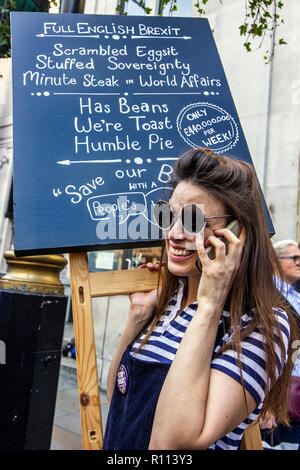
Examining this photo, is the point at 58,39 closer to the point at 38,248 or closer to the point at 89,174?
the point at 89,174

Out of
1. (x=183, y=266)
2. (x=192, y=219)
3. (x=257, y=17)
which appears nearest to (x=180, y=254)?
(x=183, y=266)

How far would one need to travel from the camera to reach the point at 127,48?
7.30ft

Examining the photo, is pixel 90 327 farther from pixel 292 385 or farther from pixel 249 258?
pixel 292 385

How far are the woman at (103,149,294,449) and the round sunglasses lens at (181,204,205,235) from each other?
0.06ft

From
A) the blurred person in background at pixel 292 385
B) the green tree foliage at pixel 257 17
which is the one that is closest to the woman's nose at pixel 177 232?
the blurred person in background at pixel 292 385

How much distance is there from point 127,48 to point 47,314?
71.2 inches

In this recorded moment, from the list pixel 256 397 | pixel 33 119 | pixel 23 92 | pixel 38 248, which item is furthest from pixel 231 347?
pixel 23 92

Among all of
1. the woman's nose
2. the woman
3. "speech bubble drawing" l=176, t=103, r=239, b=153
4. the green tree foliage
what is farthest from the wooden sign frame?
the green tree foliage

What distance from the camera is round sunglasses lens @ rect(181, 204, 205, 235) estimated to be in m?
1.45

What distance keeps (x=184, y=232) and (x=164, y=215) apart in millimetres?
182

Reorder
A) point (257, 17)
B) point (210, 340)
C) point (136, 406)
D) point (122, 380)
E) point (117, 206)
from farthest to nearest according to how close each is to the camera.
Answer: point (257, 17), point (117, 206), point (122, 380), point (136, 406), point (210, 340)

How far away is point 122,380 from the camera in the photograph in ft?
4.85

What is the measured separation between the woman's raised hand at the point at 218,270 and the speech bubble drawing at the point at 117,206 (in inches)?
23.0

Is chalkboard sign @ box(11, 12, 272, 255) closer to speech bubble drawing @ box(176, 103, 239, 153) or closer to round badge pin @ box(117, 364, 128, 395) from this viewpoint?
speech bubble drawing @ box(176, 103, 239, 153)
